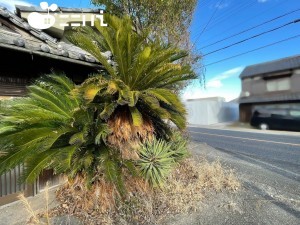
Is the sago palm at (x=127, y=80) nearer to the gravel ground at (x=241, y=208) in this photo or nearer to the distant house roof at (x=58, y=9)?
the gravel ground at (x=241, y=208)

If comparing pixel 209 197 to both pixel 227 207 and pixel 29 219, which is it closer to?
pixel 227 207

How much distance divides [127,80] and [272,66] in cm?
2596

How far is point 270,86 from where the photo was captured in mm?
25062

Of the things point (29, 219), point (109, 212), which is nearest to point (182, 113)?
point (109, 212)

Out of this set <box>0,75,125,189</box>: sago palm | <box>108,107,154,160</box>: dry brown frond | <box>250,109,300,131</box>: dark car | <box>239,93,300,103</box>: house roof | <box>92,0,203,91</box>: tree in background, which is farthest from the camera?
<box>239,93,300,103</box>: house roof

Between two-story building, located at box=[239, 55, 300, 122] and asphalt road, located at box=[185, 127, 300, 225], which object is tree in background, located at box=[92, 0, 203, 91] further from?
two-story building, located at box=[239, 55, 300, 122]

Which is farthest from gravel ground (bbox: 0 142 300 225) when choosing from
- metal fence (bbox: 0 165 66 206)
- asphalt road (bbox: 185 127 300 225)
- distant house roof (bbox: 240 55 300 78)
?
distant house roof (bbox: 240 55 300 78)

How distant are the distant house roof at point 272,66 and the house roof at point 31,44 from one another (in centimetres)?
2441

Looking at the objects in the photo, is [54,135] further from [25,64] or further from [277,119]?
[277,119]

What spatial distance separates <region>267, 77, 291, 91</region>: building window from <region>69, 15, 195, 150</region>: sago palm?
23.3 meters

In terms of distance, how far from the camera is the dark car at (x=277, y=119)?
1831 cm

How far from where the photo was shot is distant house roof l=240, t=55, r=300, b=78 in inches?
935

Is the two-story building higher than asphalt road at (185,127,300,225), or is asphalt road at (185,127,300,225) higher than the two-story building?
Answer: the two-story building

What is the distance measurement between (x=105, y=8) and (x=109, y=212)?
26.3 ft
